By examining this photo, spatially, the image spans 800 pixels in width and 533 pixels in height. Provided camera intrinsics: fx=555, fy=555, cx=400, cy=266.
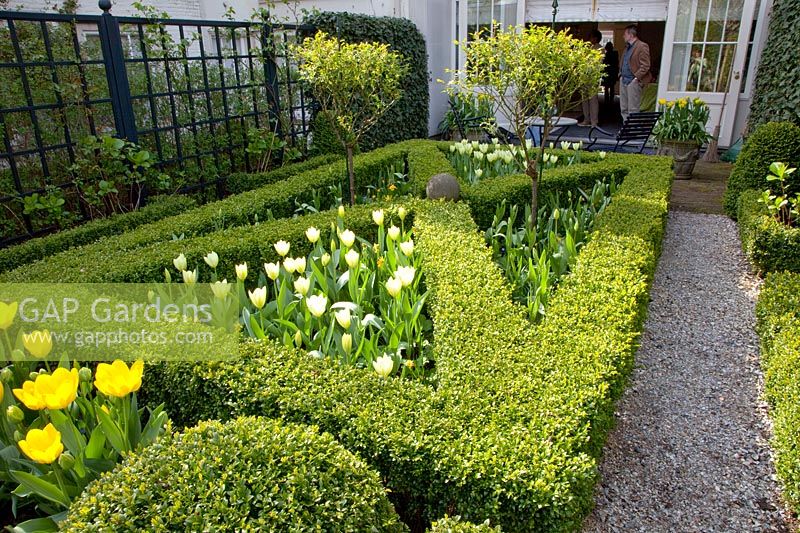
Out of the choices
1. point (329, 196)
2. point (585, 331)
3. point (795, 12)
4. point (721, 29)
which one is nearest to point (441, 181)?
point (329, 196)

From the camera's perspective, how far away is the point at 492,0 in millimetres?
10781

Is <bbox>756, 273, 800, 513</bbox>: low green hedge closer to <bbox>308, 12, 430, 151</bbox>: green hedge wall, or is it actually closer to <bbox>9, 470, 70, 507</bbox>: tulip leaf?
<bbox>9, 470, 70, 507</bbox>: tulip leaf

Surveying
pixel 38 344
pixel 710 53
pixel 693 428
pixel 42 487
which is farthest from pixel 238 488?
pixel 710 53

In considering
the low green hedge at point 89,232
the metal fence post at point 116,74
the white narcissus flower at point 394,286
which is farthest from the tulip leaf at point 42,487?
the metal fence post at point 116,74

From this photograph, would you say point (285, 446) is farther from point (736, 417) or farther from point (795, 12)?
point (795, 12)

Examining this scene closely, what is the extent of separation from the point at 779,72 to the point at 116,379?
9129mm

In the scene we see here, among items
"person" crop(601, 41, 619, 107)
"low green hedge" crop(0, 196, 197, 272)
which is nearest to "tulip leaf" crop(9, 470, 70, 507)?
"low green hedge" crop(0, 196, 197, 272)

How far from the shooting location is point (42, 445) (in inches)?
63.9

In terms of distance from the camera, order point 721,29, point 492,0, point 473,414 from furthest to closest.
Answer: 1. point 492,0
2. point 721,29
3. point 473,414

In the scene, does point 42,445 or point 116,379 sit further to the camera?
point 116,379

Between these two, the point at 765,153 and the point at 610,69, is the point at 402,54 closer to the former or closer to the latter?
the point at 765,153

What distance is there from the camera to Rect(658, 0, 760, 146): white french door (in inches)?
359

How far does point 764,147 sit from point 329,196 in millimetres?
4579

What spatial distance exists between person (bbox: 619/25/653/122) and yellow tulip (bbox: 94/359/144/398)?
10.00m
